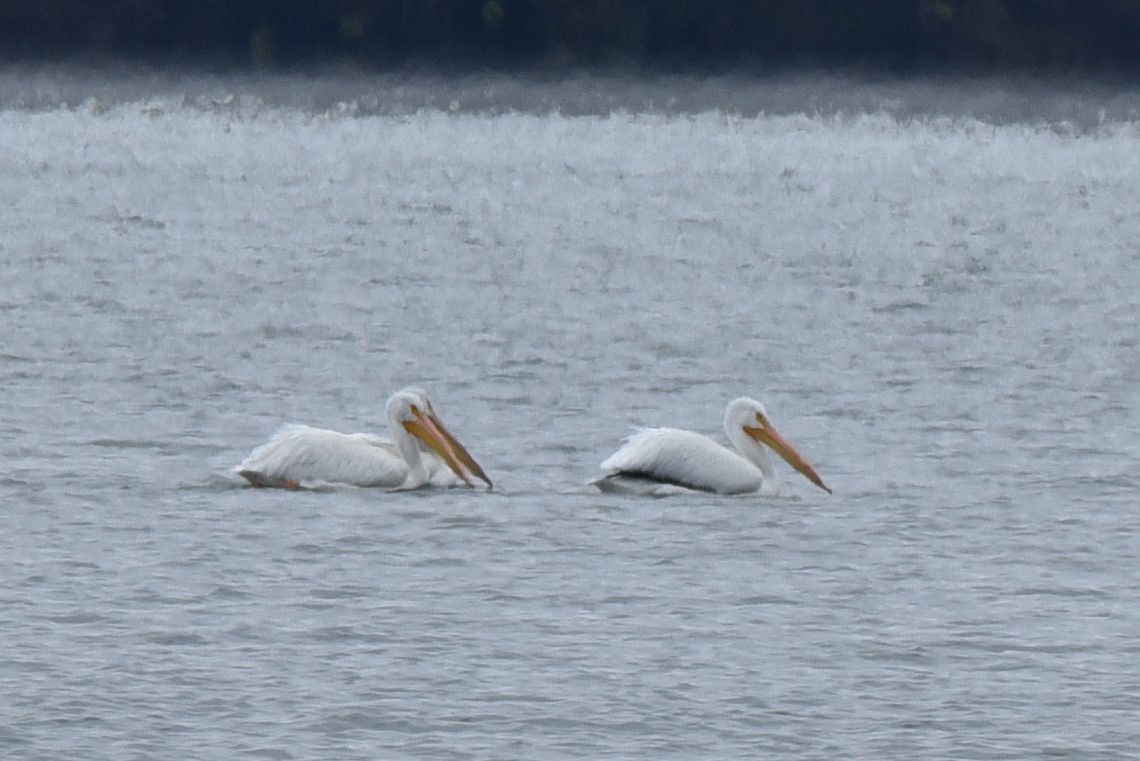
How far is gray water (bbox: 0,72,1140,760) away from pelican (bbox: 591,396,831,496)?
107mm

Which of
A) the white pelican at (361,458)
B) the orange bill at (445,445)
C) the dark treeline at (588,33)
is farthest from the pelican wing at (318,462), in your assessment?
the dark treeline at (588,33)

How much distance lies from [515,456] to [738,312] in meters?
6.30

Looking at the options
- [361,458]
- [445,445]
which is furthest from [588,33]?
[361,458]

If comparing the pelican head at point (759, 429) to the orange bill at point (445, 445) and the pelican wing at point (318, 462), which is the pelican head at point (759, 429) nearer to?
the orange bill at point (445, 445)

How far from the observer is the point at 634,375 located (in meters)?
14.2

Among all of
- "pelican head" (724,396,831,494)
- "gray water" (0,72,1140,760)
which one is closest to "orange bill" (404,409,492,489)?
"gray water" (0,72,1140,760)

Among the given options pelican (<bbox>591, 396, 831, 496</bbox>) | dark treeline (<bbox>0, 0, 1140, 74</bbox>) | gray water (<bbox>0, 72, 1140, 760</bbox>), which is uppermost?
dark treeline (<bbox>0, 0, 1140, 74</bbox>)

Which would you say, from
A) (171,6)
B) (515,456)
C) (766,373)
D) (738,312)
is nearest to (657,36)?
(171,6)

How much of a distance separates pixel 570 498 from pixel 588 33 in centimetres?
3090

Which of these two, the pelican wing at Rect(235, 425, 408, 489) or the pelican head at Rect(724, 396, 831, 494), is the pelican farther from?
the pelican wing at Rect(235, 425, 408, 489)

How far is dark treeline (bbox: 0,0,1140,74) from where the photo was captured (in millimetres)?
36969

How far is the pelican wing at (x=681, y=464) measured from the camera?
34.3 ft

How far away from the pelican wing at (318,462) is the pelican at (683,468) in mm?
801

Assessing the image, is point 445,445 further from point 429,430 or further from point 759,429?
point 759,429
